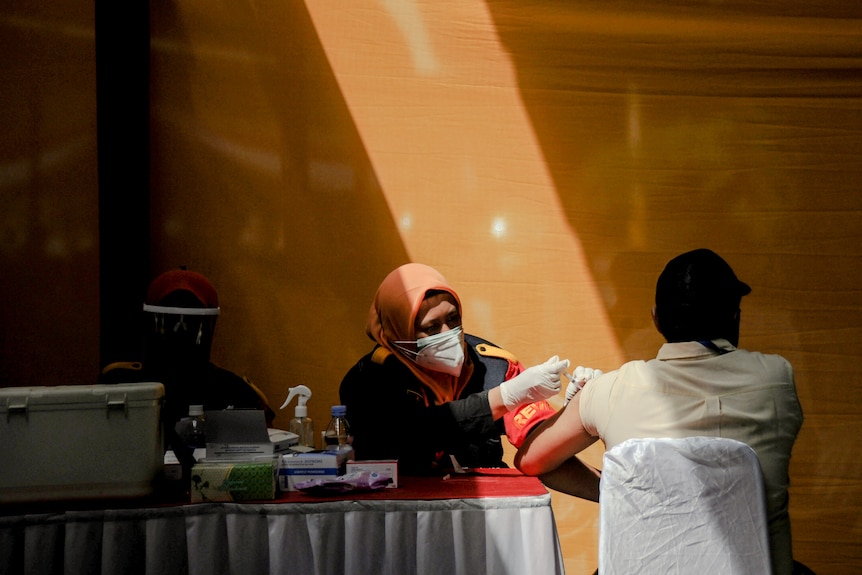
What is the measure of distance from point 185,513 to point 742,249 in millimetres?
2399

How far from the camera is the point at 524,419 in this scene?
2.46 meters

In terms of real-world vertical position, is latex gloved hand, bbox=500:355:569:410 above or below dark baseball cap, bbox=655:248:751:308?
below

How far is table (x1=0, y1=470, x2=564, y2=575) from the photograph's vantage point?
1.85m

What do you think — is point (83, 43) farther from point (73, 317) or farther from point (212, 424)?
point (212, 424)

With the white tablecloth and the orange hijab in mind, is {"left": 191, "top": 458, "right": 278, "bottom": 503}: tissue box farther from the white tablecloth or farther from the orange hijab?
the orange hijab

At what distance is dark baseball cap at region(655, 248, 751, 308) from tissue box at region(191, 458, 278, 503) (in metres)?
1.06

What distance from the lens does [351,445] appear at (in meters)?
2.25

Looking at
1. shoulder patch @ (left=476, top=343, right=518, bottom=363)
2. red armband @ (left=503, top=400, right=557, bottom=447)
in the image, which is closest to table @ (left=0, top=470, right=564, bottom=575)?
red armband @ (left=503, top=400, right=557, bottom=447)

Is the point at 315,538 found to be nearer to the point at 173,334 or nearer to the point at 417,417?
the point at 417,417

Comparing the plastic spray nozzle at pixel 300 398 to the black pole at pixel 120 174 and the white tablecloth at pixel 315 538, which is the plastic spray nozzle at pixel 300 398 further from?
the black pole at pixel 120 174

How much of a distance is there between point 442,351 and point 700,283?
0.88 metres

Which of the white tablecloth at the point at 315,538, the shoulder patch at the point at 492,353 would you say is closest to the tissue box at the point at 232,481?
the white tablecloth at the point at 315,538

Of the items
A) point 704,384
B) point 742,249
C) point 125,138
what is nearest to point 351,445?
point 704,384

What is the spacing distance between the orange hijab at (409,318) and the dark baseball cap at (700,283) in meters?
0.85
